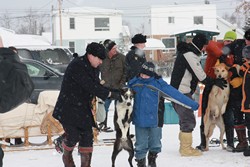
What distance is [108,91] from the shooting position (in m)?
6.08

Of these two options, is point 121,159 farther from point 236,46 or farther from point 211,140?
point 236,46

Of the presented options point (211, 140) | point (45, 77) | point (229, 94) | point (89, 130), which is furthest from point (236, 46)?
point (45, 77)

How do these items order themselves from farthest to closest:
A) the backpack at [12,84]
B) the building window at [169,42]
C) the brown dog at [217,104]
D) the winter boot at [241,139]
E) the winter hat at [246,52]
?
the building window at [169,42] → the winter boot at [241,139] → the brown dog at [217,104] → the winter hat at [246,52] → the backpack at [12,84]

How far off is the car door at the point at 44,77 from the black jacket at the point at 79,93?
281 inches

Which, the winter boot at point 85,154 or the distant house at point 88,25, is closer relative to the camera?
the winter boot at point 85,154

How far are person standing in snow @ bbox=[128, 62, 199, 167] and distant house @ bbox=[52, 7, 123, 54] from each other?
47332mm

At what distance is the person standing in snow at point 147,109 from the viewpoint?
6.56 m

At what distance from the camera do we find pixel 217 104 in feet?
25.5

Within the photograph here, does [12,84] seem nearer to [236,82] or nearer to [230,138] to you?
[236,82]

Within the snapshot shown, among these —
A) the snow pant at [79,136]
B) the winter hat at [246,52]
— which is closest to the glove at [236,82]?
the winter hat at [246,52]

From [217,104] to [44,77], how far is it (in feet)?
21.4

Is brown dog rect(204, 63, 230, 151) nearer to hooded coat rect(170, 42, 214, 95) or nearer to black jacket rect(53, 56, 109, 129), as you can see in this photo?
hooded coat rect(170, 42, 214, 95)

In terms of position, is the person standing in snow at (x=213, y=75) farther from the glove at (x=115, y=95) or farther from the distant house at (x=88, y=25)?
the distant house at (x=88, y=25)

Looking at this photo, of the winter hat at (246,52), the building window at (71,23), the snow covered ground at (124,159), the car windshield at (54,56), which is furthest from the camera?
the building window at (71,23)
